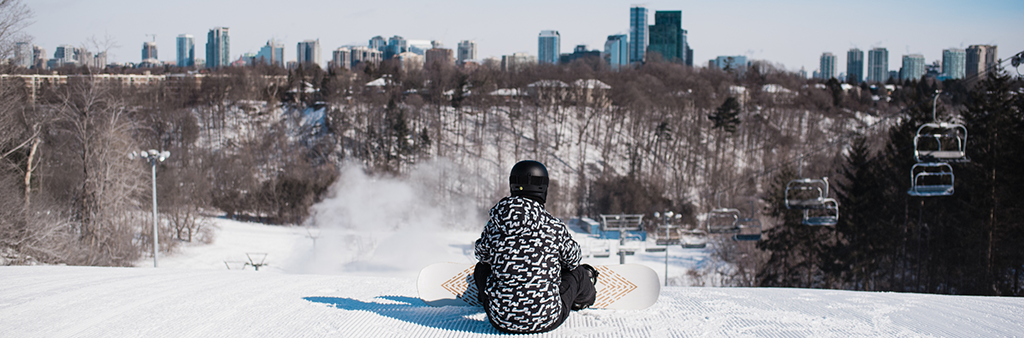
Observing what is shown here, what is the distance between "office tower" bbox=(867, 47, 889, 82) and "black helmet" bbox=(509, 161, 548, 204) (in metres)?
137

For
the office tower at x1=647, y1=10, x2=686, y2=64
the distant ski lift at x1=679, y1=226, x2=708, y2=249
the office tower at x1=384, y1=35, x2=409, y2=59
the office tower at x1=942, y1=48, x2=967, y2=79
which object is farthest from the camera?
the office tower at x1=647, y1=10, x2=686, y2=64

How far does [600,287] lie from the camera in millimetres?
4000

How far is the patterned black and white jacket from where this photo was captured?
10.1 feet

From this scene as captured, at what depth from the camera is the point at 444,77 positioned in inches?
2093

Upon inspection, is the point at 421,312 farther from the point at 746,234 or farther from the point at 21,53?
the point at 21,53

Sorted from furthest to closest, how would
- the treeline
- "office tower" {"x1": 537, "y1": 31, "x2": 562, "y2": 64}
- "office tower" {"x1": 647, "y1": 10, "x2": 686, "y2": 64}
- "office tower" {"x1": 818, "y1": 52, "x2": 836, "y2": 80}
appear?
1. "office tower" {"x1": 537, "y1": 31, "x2": 562, "y2": 64}
2. "office tower" {"x1": 647, "y1": 10, "x2": 686, "y2": 64}
3. "office tower" {"x1": 818, "y1": 52, "x2": 836, "y2": 80}
4. the treeline

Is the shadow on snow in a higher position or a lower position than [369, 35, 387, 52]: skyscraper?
lower

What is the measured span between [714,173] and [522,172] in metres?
45.3

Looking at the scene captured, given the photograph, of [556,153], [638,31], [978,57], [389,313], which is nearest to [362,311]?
[389,313]

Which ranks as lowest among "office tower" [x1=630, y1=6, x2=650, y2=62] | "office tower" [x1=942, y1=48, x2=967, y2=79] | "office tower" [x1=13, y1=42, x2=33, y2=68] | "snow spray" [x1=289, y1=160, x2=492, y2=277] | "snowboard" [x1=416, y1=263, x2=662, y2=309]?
"snow spray" [x1=289, y1=160, x2=492, y2=277]

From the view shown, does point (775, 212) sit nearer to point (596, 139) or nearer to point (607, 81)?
point (596, 139)

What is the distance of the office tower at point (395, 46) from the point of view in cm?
12681

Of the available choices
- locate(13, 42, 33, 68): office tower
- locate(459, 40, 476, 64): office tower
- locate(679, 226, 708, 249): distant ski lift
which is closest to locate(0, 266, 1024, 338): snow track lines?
locate(13, 42, 33, 68): office tower

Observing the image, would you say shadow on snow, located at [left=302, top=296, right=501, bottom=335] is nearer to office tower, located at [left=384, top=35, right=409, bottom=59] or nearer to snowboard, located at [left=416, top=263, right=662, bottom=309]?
snowboard, located at [left=416, top=263, right=662, bottom=309]
